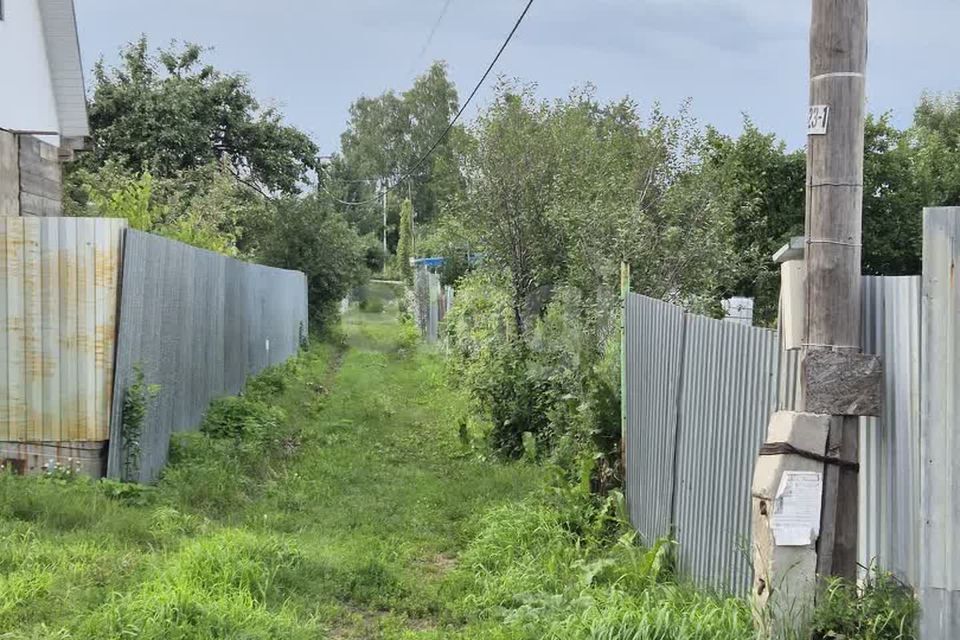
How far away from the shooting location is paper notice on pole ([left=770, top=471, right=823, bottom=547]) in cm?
368

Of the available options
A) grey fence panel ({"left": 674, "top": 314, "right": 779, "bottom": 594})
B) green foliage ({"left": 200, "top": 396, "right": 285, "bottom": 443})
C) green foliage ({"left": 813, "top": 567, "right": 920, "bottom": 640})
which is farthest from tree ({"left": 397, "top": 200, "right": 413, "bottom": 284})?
green foliage ({"left": 813, "top": 567, "right": 920, "bottom": 640})

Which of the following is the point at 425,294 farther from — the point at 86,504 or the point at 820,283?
the point at 820,283

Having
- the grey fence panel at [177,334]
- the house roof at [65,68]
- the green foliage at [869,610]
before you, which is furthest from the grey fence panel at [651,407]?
the house roof at [65,68]

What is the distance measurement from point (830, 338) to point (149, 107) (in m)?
31.0

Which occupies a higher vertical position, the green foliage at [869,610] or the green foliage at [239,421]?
the green foliage at [869,610]

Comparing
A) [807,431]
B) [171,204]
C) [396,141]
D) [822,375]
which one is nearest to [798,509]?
[807,431]

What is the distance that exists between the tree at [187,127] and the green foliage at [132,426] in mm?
22439

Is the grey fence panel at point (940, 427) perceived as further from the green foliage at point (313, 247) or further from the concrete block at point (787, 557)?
the green foliage at point (313, 247)

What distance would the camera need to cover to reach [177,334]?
9.28 m

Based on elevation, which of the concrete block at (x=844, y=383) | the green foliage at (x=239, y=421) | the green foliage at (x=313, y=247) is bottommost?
the green foliage at (x=239, y=421)

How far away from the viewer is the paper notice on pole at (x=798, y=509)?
12.1 ft

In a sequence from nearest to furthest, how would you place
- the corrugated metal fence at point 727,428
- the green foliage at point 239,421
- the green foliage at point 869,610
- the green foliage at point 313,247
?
the green foliage at point 869,610 → the corrugated metal fence at point 727,428 → the green foliage at point 239,421 → the green foliage at point 313,247

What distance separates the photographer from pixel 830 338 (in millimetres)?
3664

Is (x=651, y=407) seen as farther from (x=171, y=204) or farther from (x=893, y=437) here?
(x=171, y=204)
